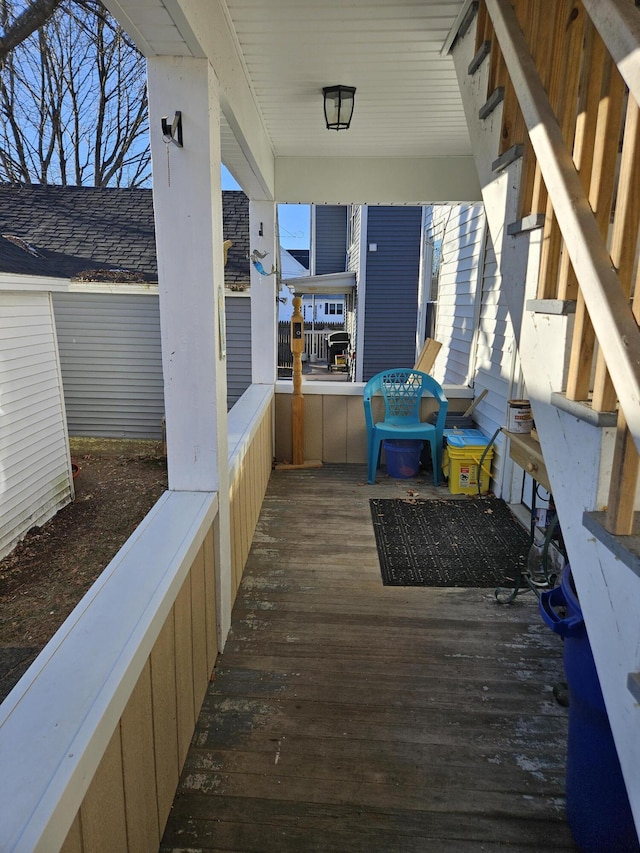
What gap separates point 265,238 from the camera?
4684 millimetres

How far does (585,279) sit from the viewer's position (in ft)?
3.96

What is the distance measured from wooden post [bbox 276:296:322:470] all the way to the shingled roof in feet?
7.60

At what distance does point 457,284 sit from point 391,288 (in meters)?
2.75

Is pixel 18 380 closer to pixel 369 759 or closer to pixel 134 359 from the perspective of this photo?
pixel 134 359

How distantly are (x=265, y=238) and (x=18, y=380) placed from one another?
2.58 m

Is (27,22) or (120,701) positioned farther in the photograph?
(27,22)

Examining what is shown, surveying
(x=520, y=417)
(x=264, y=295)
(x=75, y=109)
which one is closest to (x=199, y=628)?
(x=520, y=417)

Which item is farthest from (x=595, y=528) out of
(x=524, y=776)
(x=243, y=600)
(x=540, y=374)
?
(x=243, y=600)

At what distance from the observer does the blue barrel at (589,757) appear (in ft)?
4.59

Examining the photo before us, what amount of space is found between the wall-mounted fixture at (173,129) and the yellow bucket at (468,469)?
318cm

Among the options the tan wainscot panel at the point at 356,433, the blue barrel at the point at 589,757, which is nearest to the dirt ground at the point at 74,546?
the tan wainscot panel at the point at 356,433

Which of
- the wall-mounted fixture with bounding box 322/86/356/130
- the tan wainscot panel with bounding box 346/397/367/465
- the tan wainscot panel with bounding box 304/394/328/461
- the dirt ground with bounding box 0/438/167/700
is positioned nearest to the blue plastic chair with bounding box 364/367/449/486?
the tan wainscot panel with bounding box 346/397/367/465

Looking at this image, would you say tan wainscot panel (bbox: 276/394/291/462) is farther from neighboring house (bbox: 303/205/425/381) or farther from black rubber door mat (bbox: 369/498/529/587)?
neighboring house (bbox: 303/205/425/381)

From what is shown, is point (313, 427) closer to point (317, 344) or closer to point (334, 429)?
point (334, 429)
